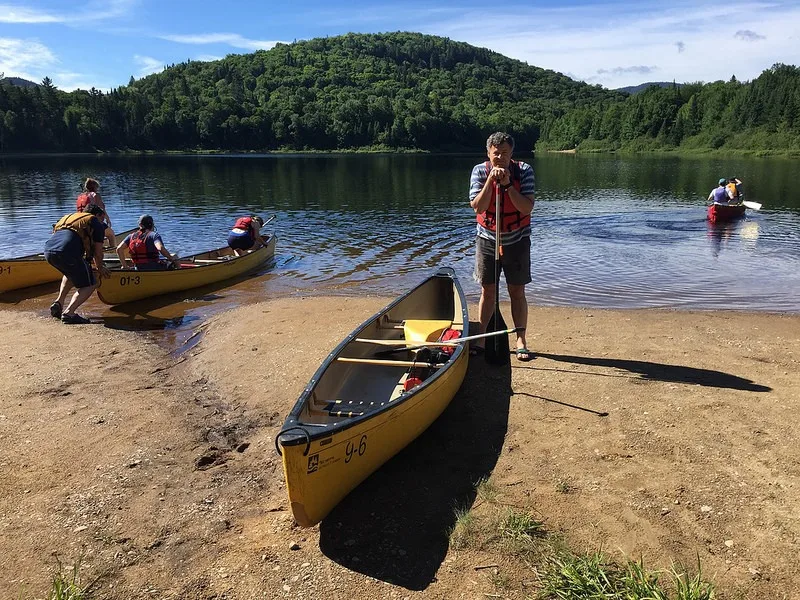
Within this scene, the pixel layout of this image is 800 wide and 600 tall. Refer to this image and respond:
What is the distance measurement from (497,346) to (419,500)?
2.90 m

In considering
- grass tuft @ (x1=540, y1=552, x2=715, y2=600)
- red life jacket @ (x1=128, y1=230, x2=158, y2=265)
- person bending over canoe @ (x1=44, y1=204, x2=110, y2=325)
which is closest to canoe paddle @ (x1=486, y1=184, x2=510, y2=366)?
grass tuft @ (x1=540, y1=552, x2=715, y2=600)

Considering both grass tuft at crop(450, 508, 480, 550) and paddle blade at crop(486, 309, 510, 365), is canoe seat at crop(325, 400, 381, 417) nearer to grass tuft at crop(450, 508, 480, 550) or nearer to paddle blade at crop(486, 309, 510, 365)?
grass tuft at crop(450, 508, 480, 550)

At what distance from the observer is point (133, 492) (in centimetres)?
471

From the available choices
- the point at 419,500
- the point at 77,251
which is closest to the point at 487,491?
the point at 419,500

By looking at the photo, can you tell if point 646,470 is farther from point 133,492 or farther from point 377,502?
point 133,492

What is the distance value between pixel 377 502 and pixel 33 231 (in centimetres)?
2208

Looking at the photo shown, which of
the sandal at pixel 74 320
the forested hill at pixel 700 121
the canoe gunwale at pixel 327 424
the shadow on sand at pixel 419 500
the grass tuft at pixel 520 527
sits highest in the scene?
the forested hill at pixel 700 121

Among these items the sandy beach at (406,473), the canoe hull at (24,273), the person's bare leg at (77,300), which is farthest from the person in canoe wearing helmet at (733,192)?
the canoe hull at (24,273)

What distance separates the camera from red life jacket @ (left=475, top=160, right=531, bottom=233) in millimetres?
6445

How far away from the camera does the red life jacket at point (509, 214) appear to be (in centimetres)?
645

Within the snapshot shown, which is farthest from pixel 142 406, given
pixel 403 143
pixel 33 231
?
pixel 403 143

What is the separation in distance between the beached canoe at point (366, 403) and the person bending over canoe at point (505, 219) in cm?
63

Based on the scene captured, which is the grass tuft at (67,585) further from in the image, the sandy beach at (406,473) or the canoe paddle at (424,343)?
the canoe paddle at (424,343)

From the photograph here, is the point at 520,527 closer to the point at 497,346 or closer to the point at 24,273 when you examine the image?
the point at 497,346
